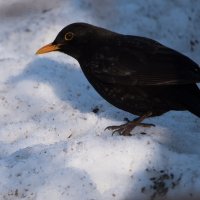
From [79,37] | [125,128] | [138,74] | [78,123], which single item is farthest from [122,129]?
[79,37]

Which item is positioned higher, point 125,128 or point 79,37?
point 79,37

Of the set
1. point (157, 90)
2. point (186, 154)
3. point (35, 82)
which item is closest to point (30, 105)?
point (35, 82)

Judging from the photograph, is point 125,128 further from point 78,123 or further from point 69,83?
point 69,83

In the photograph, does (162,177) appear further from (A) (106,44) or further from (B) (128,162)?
(A) (106,44)

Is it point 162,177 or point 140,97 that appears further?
point 140,97

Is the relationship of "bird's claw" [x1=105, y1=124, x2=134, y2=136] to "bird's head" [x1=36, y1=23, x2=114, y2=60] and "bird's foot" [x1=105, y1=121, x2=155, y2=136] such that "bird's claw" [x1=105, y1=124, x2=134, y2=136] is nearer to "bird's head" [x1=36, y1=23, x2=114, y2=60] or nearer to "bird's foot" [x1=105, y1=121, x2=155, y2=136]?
"bird's foot" [x1=105, y1=121, x2=155, y2=136]

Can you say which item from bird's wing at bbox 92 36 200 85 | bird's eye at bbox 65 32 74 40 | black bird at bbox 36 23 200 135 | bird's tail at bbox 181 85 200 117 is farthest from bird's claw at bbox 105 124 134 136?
bird's eye at bbox 65 32 74 40

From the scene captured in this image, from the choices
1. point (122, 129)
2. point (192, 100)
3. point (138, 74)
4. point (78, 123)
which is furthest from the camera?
point (78, 123)
